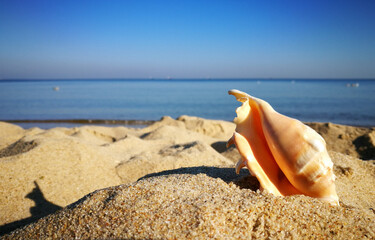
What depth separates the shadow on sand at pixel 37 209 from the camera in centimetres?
279

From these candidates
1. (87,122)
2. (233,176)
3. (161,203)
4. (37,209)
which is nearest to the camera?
(161,203)

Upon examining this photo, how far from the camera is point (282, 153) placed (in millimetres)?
1924

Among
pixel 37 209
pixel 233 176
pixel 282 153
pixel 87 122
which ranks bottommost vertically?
pixel 87 122

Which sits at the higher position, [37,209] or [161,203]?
[161,203]

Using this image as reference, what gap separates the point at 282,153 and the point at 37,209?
3019 mm

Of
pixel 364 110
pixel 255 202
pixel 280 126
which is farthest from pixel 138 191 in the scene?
pixel 364 110

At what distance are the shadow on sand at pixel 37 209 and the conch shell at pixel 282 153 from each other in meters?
2.53

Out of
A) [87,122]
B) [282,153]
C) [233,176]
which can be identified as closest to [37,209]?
[233,176]

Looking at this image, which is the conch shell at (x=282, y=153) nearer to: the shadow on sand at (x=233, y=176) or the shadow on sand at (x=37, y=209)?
the shadow on sand at (x=233, y=176)

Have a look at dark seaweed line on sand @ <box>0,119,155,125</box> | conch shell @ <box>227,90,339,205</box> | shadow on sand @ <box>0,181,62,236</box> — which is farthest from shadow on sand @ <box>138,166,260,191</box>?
dark seaweed line on sand @ <box>0,119,155,125</box>

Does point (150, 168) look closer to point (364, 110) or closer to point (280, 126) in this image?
point (280, 126)

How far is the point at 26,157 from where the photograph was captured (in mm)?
3855

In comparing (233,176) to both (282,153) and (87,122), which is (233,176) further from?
(87,122)

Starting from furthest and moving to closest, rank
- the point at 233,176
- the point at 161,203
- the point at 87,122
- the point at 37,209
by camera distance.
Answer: the point at 87,122, the point at 37,209, the point at 233,176, the point at 161,203
